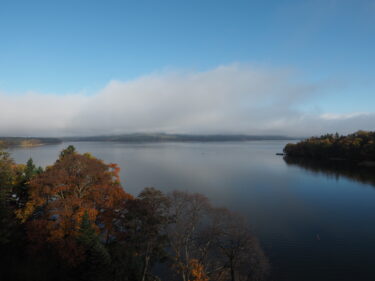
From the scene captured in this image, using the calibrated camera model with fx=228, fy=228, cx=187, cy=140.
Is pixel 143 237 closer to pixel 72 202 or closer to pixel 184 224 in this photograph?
pixel 184 224

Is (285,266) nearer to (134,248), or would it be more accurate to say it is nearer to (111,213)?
(134,248)

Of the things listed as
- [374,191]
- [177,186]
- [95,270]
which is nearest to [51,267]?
[95,270]

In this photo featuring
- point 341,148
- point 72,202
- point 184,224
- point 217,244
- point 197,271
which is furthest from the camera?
point 341,148

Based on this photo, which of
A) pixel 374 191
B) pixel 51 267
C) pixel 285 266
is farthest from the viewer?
pixel 374 191

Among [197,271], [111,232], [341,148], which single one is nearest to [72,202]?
[111,232]

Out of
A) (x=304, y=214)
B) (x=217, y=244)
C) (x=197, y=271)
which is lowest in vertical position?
(x=304, y=214)

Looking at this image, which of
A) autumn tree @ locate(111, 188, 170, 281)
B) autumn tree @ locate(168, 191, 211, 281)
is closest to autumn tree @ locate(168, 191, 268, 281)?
autumn tree @ locate(168, 191, 211, 281)

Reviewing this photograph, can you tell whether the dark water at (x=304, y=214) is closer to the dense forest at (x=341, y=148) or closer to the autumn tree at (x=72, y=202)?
the autumn tree at (x=72, y=202)
